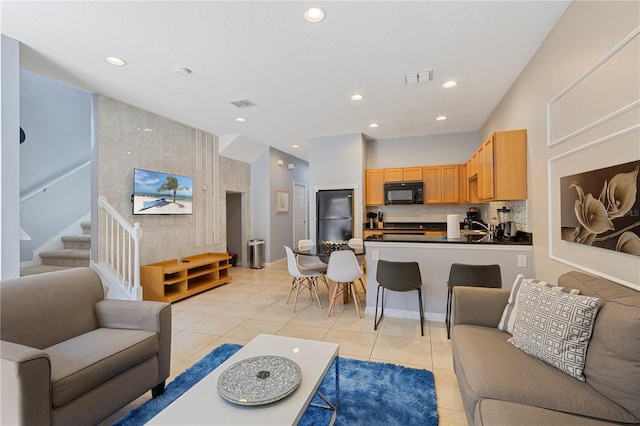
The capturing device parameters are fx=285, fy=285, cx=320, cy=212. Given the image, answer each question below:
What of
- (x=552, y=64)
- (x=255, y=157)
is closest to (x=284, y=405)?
(x=552, y=64)

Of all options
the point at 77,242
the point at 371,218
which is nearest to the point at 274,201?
the point at 371,218

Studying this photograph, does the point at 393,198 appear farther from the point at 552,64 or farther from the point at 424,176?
the point at 552,64

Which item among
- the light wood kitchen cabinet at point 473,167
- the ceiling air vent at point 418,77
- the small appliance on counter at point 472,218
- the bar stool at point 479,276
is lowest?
the bar stool at point 479,276

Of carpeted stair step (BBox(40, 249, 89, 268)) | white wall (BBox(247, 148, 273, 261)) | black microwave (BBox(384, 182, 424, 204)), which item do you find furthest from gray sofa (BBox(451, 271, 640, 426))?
white wall (BBox(247, 148, 273, 261))

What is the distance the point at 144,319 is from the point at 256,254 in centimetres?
479

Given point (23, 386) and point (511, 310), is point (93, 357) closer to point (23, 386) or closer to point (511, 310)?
point (23, 386)

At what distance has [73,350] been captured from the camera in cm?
171

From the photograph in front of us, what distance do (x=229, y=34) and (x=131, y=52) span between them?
1.08 m

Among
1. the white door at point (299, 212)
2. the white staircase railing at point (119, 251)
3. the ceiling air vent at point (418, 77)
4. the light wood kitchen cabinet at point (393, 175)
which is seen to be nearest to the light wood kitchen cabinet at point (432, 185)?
the light wood kitchen cabinet at point (393, 175)

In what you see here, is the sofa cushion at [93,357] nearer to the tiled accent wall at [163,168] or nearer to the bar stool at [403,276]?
the bar stool at [403,276]

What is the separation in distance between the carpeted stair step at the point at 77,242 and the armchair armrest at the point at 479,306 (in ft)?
17.1

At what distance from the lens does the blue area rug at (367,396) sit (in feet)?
5.84

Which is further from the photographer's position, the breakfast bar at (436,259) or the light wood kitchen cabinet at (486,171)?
the light wood kitchen cabinet at (486,171)

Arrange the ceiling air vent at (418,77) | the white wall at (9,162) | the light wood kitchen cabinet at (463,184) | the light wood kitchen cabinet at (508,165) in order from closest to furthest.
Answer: the white wall at (9,162) → the light wood kitchen cabinet at (508,165) → the ceiling air vent at (418,77) → the light wood kitchen cabinet at (463,184)
